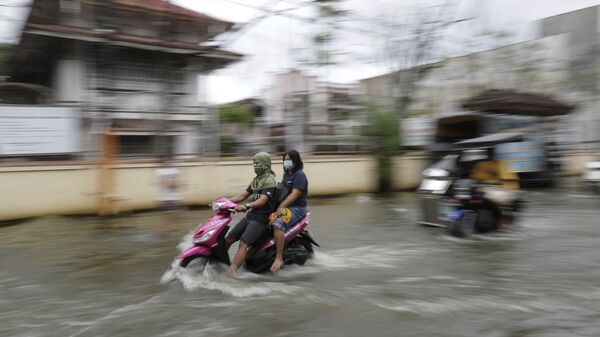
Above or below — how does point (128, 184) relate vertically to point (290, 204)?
below

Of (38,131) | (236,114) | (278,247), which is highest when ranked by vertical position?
(236,114)

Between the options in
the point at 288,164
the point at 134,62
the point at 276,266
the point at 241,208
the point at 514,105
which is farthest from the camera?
the point at 134,62

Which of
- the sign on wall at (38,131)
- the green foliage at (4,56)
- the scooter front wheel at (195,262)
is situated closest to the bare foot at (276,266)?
the scooter front wheel at (195,262)

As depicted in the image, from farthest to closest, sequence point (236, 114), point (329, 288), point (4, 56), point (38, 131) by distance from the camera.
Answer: point (236, 114) < point (4, 56) < point (38, 131) < point (329, 288)

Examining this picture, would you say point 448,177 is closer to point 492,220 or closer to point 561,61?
point 492,220

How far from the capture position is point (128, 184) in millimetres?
13023

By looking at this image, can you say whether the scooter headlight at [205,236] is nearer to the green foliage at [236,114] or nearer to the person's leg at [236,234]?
the person's leg at [236,234]

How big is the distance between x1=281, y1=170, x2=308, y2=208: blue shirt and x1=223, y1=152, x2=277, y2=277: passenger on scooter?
0.25 meters

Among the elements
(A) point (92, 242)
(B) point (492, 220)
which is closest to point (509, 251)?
(B) point (492, 220)

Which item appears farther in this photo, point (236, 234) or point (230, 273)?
point (236, 234)

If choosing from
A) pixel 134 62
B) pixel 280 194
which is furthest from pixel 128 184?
pixel 280 194

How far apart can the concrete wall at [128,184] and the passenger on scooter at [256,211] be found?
726cm

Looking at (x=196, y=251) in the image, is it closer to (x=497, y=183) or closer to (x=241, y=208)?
(x=241, y=208)

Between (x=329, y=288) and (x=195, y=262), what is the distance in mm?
1678
